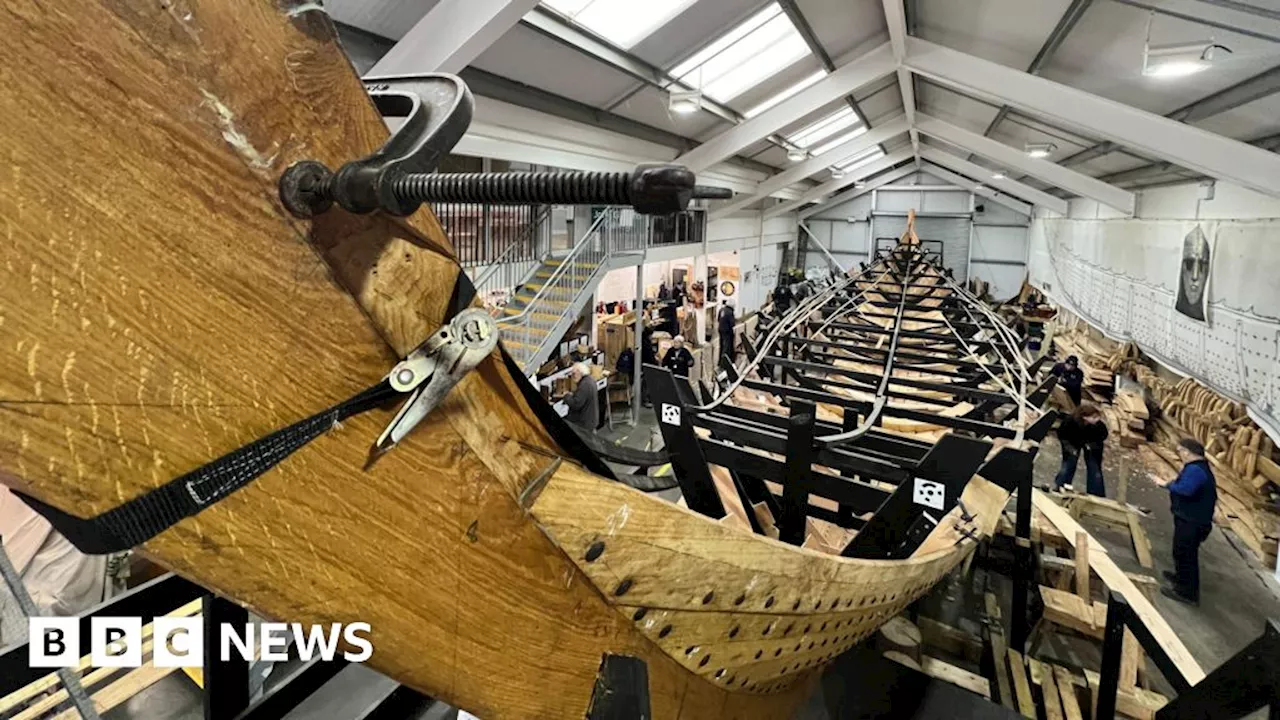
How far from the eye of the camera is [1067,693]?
3400 millimetres

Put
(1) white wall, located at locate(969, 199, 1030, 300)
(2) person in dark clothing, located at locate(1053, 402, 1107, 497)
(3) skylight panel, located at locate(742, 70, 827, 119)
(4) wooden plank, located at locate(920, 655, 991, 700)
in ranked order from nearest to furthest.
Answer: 1. (4) wooden plank, located at locate(920, 655, 991, 700)
2. (2) person in dark clothing, located at locate(1053, 402, 1107, 497)
3. (3) skylight panel, located at locate(742, 70, 827, 119)
4. (1) white wall, located at locate(969, 199, 1030, 300)

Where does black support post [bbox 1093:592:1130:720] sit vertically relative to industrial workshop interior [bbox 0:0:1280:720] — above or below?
below

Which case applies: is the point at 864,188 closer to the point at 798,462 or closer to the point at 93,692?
the point at 798,462

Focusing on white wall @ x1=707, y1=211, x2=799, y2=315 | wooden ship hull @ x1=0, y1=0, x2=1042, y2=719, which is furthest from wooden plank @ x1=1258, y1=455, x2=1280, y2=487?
white wall @ x1=707, y1=211, x2=799, y2=315

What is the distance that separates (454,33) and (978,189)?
901 inches

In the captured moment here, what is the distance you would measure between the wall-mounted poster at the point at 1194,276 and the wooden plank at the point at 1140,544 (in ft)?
10.8

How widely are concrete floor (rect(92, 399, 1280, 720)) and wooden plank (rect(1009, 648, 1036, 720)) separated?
1.12 meters

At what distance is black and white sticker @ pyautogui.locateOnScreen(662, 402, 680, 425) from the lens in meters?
2.42

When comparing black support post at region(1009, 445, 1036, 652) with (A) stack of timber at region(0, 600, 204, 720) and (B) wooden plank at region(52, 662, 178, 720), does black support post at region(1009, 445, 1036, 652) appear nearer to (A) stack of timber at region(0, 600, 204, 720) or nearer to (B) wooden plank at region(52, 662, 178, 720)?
(A) stack of timber at region(0, 600, 204, 720)

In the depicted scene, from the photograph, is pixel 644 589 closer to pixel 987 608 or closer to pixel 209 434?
pixel 209 434

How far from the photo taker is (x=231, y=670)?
68.8 inches

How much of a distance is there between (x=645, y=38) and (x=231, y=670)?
6.10 metres

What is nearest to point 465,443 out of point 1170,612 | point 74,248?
point 74,248

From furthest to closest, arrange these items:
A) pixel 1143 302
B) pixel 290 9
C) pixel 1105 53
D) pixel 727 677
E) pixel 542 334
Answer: pixel 1143 302 < pixel 542 334 < pixel 1105 53 < pixel 727 677 < pixel 290 9
